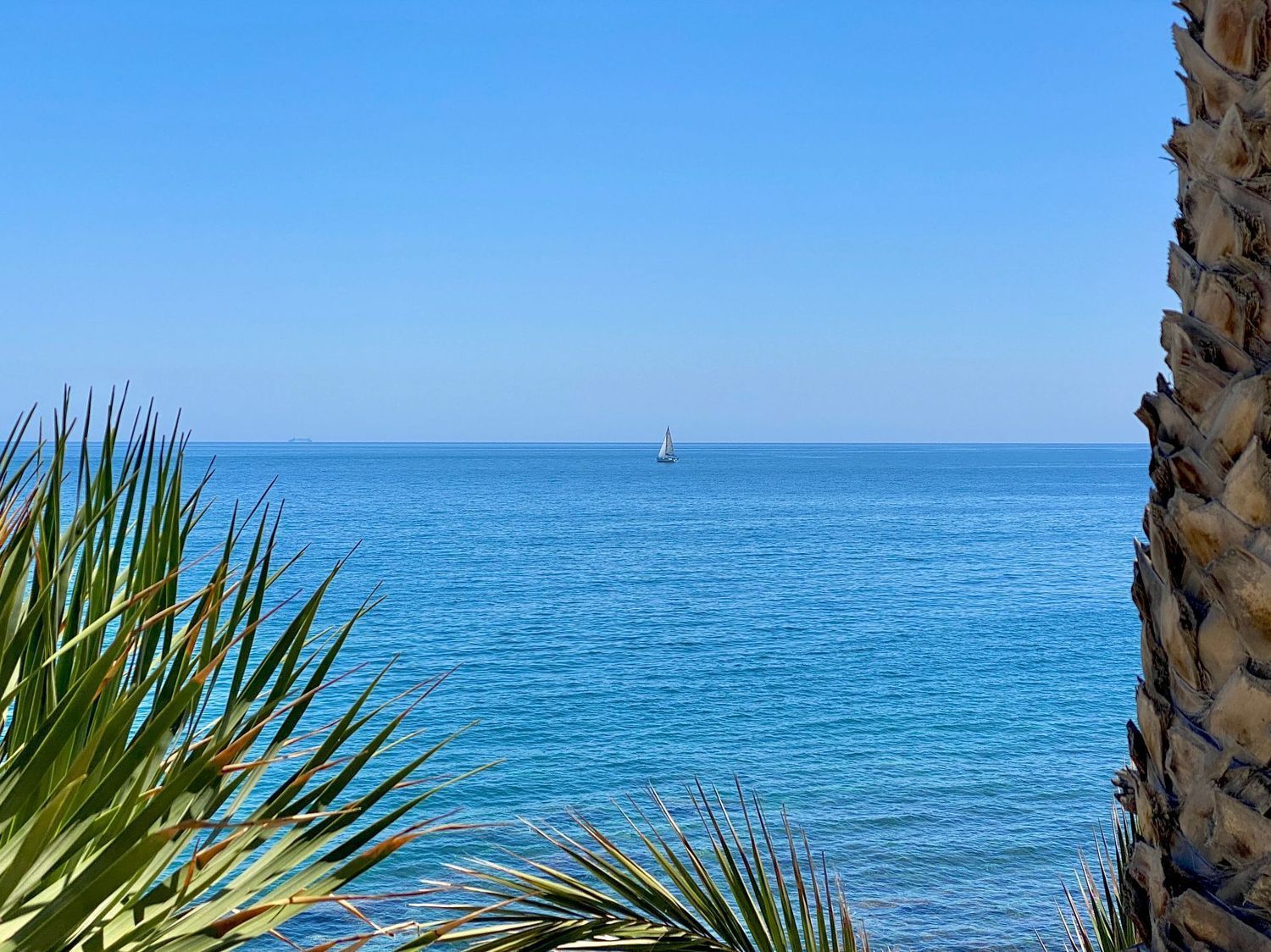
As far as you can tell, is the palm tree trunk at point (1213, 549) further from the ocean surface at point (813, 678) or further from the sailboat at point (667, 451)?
the sailboat at point (667, 451)

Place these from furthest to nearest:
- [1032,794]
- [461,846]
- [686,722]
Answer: [686,722], [1032,794], [461,846]

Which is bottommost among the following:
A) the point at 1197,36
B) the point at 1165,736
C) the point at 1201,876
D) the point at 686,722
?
the point at 686,722

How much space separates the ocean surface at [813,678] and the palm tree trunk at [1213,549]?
968 cm

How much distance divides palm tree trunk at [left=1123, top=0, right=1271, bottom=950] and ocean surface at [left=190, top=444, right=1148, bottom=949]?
968 centimetres

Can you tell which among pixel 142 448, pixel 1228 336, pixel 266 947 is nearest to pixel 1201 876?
pixel 1228 336

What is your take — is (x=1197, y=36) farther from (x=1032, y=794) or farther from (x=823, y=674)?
(x=823, y=674)

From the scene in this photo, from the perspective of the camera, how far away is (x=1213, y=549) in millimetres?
1808

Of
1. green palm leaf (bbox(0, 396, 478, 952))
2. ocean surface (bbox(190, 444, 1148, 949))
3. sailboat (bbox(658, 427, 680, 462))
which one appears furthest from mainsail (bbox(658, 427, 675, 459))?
green palm leaf (bbox(0, 396, 478, 952))

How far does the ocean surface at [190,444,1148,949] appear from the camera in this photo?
17.7 m

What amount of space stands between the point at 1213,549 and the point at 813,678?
2942 cm

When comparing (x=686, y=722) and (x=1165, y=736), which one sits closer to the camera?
(x=1165, y=736)

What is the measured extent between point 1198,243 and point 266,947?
14.2 meters

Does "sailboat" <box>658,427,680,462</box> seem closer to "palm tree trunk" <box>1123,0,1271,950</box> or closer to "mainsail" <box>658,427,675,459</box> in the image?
"mainsail" <box>658,427,675,459</box>

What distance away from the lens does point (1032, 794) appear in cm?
2091
